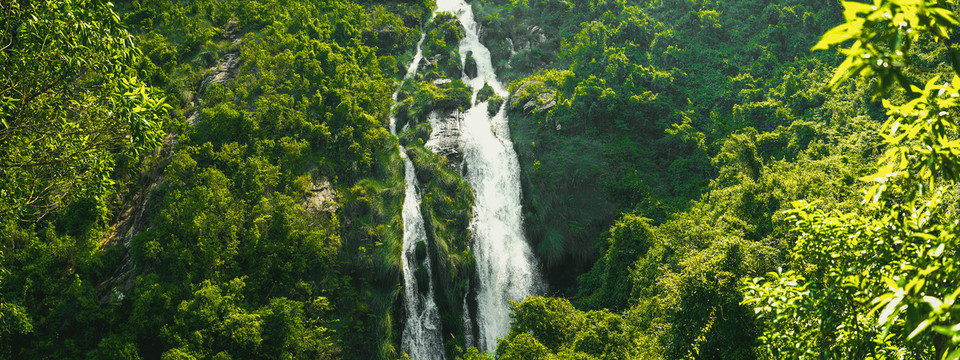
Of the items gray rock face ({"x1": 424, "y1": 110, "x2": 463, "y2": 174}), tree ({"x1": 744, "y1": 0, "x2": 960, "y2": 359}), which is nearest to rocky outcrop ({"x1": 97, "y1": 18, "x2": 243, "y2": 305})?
gray rock face ({"x1": 424, "y1": 110, "x2": 463, "y2": 174})

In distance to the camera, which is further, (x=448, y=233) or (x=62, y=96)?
(x=448, y=233)

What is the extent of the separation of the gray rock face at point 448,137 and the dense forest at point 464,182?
31 cm

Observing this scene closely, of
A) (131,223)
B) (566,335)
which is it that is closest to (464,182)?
(566,335)

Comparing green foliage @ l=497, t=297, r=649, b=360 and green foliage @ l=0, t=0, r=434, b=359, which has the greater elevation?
green foliage @ l=0, t=0, r=434, b=359

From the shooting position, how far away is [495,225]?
2570cm

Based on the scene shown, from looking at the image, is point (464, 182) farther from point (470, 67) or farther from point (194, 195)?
point (470, 67)

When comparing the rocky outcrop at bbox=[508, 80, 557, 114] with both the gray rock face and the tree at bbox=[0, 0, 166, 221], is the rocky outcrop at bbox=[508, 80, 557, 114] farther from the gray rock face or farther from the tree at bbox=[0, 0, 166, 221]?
the tree at bbox=[0, 0, 166, 221]

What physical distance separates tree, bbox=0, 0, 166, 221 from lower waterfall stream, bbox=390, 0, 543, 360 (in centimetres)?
1529

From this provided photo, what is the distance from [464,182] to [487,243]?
4.09 meters

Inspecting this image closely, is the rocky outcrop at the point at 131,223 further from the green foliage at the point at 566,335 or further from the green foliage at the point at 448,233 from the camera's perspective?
the green foliage at the point at 566,335

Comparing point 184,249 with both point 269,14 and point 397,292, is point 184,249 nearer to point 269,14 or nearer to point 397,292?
point 397,292

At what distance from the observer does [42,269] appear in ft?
47.5

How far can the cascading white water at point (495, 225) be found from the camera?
891 inches

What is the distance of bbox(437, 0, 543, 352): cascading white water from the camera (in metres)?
22.6
